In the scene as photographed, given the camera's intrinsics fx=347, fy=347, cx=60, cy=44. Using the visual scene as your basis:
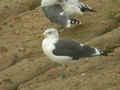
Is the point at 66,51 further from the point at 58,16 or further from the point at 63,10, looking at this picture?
Result: the point at 63,10

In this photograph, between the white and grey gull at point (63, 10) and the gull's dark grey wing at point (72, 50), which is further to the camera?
the white and grey gull at point (63, 10)

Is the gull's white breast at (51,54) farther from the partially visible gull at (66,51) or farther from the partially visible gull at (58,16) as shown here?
the partially visible gull at (58,16)

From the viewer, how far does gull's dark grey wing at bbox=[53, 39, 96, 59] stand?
16.6 ft

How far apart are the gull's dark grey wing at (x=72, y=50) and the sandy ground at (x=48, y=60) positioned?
30 centimetres

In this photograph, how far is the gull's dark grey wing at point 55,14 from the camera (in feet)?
23.0

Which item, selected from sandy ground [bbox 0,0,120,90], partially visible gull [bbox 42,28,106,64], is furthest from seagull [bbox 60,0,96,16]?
partially visible gull [bbox 42,28,106,64]

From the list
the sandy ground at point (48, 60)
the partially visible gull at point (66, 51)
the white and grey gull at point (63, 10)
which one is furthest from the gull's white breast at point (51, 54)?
the white and grey gull at point (63, 10)

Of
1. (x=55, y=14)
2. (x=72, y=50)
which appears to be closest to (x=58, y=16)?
(x=55, y=14)

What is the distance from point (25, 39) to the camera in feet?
23.3

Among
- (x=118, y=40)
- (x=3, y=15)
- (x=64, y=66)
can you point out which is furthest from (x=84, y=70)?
(x=3, y=15)

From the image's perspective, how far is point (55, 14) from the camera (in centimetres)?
719

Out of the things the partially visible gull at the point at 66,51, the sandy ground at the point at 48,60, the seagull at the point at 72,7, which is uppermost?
the seagull at the point at 72,7

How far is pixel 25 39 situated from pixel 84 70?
6.99 feet

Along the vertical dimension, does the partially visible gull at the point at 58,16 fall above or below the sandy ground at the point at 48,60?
above
